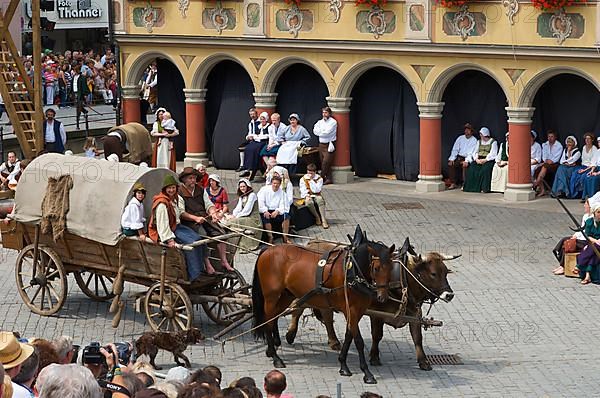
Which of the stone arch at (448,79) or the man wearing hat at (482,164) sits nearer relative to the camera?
the stone arch at (448,79)

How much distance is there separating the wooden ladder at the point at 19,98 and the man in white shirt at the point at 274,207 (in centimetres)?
621

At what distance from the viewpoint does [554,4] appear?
25.6 metres

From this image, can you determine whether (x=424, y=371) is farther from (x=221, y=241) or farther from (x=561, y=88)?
(x=561, y=88)

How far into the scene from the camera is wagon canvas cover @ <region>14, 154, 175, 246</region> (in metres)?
17.6

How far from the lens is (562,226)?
80.9ft

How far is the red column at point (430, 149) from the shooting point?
91.9 feet

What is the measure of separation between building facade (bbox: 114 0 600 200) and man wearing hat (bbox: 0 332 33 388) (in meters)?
17.7

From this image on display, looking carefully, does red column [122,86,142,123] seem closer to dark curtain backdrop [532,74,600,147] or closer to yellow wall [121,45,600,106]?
yellow wall [121,45,600,106]

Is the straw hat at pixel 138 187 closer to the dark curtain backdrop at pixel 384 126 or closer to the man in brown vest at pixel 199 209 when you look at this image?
the man in brown vest at pixel 199 209

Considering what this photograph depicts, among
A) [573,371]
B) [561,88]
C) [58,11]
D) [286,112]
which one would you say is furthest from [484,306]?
[58,11]

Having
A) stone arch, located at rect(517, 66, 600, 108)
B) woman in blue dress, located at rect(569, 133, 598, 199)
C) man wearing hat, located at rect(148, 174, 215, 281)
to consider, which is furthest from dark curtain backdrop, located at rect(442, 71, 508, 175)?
man wearing hat, located at rect(148, 174, 215, 281)

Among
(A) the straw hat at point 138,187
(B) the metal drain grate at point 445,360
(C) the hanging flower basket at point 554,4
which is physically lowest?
(B) the metal drain grate at point 445,360

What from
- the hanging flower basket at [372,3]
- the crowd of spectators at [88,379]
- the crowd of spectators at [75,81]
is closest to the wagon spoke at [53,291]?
the crowd of spectators at [88,379]

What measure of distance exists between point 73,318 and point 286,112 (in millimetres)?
12692
